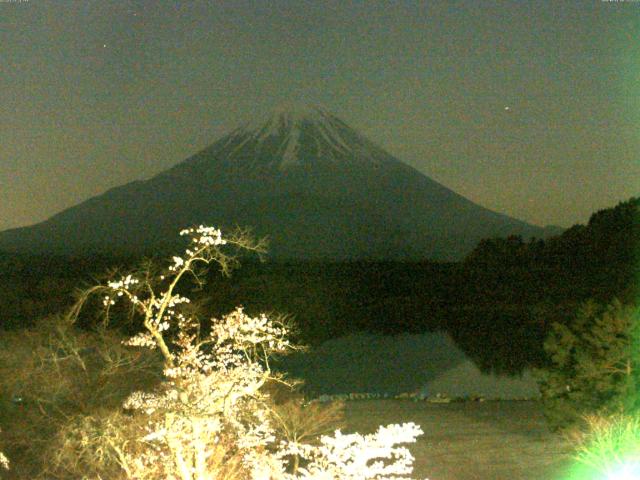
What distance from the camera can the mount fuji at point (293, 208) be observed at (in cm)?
6644

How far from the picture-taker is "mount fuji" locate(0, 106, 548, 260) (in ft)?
218

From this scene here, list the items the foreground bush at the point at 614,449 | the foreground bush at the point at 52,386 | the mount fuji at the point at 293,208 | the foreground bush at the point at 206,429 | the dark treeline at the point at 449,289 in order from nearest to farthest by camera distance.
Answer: the foreground bush at the point at 206,429 < the foreground bush at the point at 614,449 < the foreground bush at the point at 52,386 < the dark treeline at the point at 449,289 < the mount fuji at the point at 293,208

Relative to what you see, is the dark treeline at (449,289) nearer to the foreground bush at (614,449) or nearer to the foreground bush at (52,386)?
the foreground bush at (614,449)

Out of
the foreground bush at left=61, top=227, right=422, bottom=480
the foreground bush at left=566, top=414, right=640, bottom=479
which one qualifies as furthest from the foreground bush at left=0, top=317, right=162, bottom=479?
the foreground bush at left=566, top=414, right=640, bottom=479

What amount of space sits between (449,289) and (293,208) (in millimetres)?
46681

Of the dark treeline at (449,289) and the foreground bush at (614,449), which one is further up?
A: the foreground bush at (614,449)

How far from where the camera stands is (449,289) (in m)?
33.9

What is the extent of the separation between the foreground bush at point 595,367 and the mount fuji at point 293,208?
168ft

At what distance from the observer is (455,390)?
13266 mm

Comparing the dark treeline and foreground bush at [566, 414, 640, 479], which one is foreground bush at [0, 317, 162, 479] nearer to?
foreground bush at [566, 414, 640, 479]

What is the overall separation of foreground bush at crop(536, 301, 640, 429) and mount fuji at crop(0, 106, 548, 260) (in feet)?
168

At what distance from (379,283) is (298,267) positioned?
4107 mm

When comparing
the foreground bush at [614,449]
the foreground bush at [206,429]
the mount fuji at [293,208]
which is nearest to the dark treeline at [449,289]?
the foreground bush at [614,449]

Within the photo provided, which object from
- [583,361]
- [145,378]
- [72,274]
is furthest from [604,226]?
[145,378]
